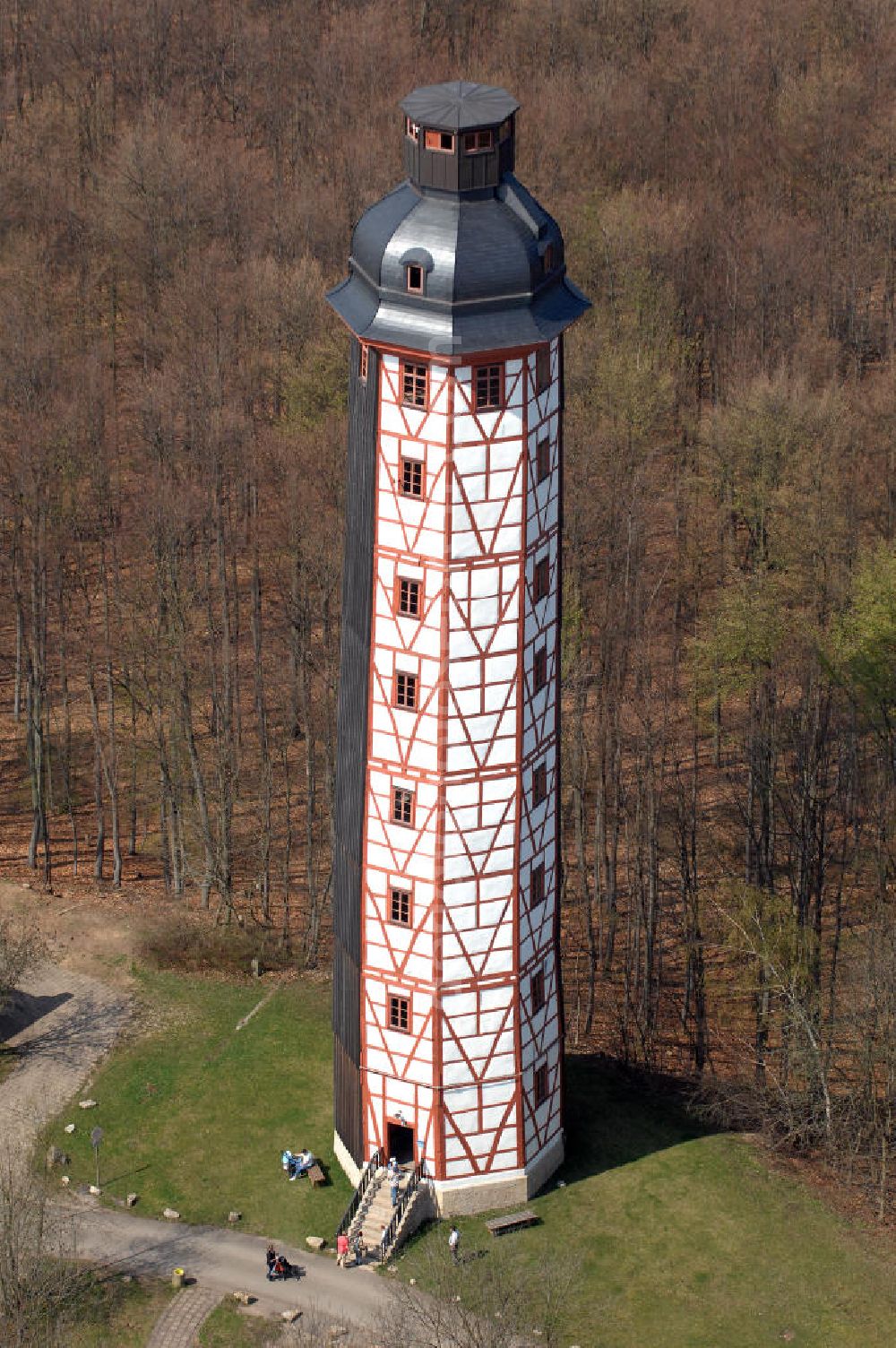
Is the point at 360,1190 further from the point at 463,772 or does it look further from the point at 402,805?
the point at 463,772

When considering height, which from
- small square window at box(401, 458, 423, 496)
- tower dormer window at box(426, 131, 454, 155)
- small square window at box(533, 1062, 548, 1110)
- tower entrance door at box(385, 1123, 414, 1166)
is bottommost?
tower entrance door at box(385, 1123, 414, 1166)

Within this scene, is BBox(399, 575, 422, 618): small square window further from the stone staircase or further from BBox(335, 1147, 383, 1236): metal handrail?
the stone staircase

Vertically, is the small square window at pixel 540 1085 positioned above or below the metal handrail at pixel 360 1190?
above

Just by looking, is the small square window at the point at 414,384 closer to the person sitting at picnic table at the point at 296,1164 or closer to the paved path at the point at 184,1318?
the person sitting at picnic table at the point at 296,1164

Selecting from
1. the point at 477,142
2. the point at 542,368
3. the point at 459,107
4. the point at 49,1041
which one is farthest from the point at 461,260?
the point at 49,1041

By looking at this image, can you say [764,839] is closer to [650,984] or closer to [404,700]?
[650,984]

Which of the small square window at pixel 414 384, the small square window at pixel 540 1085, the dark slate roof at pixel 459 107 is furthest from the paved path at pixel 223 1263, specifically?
the dark slate roof at pixel 459 107

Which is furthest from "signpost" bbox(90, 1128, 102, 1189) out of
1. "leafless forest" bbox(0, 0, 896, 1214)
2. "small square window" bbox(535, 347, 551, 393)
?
"small square window" bbox(535, 347, 551, 393)
